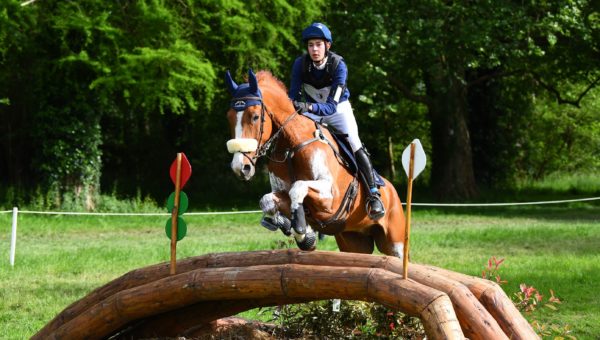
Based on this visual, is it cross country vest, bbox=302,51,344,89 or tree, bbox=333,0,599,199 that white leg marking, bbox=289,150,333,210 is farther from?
tree, bbox=333,0,599,199

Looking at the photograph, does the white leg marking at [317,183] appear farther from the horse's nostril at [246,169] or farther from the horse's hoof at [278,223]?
the horse's nostril at [246,169]

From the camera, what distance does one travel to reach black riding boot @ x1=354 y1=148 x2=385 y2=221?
7094mm

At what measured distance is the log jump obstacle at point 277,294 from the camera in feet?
16.2

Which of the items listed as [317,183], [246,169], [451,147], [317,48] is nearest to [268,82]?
[317,48]

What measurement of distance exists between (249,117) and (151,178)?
22612 millimetres

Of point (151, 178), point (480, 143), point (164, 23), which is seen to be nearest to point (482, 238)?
point (164, 23)

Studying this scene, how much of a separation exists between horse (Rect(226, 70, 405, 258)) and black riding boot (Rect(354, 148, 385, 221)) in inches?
2.3

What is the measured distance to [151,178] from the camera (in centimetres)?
2833

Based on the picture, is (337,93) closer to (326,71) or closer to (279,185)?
(326,71)

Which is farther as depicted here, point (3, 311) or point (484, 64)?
point (484, 64)

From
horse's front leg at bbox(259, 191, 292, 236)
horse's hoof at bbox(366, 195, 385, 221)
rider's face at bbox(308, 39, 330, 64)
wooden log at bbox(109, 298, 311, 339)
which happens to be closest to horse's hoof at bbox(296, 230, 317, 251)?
horse's front leg at bbox(259, 191, 292, 236)

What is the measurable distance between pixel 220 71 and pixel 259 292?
1657 centimetres

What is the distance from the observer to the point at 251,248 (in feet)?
43.9

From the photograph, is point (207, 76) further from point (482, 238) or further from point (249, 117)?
point (249, 117)
